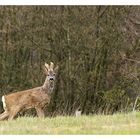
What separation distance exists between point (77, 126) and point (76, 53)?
26.6 ft

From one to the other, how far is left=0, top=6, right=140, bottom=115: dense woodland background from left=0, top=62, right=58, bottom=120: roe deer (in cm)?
232

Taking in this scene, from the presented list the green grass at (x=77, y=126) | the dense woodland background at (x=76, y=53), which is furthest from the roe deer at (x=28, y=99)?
the green grass at (x=77, y=126)

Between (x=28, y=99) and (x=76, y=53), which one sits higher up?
(x=76, y=53)

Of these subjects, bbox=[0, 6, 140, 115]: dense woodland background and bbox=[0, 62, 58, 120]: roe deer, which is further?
bbox=[0, 6, 140, 115]: dense woodland background

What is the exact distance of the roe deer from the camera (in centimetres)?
1945

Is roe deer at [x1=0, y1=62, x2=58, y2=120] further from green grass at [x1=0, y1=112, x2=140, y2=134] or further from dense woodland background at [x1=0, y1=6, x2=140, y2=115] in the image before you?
green grass at [x1=0, y1=112, x2=140, y2=134]

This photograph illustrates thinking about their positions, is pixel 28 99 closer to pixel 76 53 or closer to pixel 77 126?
pixel 76 53

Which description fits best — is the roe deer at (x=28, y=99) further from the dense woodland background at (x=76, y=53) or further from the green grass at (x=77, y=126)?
the green grass at (x=77, y=126)

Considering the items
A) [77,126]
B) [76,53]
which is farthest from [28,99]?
[77,126]

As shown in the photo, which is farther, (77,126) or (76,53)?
(76,53)

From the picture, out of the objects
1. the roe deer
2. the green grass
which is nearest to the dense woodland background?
the roe deer

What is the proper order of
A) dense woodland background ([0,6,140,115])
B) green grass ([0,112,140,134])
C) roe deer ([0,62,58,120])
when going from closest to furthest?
green grass ([0,112,140,134]), roe deer ([0,62,58,120]), dense woodland background ([0,6,140,115])

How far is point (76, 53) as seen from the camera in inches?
899

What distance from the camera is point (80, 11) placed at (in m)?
22.4
